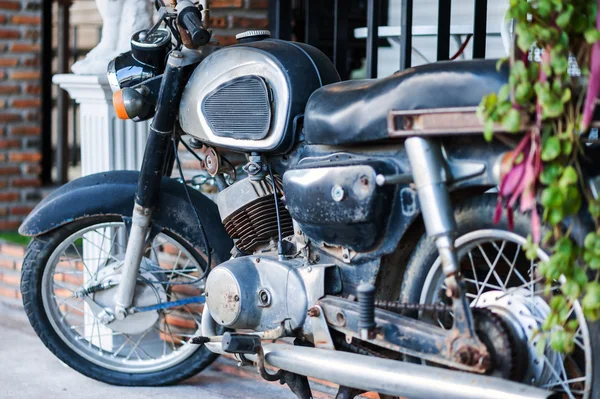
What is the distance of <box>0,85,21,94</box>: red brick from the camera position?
19.4 feet

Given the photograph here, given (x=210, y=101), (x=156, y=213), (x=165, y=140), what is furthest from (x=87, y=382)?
(x=210, y=101)

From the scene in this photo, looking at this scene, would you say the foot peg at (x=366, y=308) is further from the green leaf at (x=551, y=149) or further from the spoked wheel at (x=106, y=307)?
the spoked wheel at (x=106, y=307)

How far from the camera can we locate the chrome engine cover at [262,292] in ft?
9.23

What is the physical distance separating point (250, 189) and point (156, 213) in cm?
50

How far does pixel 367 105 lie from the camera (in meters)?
2.55

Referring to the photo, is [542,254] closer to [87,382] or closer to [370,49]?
[370,49]

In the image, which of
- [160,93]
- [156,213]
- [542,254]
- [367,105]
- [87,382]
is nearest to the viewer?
[542,254]

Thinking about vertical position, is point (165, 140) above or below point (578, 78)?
below

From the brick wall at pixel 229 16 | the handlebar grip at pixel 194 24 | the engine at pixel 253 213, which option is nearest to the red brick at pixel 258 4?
the brick wall at pixel 229 16

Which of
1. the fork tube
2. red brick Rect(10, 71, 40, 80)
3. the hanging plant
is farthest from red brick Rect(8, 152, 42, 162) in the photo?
the hanging plant

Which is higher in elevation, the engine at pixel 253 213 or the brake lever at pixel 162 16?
the brake lever at pixel 162 16

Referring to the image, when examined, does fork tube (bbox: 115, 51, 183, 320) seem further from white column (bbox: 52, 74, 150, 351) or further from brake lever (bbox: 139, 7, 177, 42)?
white column (bbox: 52, 74, 150, 351)

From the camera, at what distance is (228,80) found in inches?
117

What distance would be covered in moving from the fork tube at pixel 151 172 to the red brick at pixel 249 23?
38.8 inches
